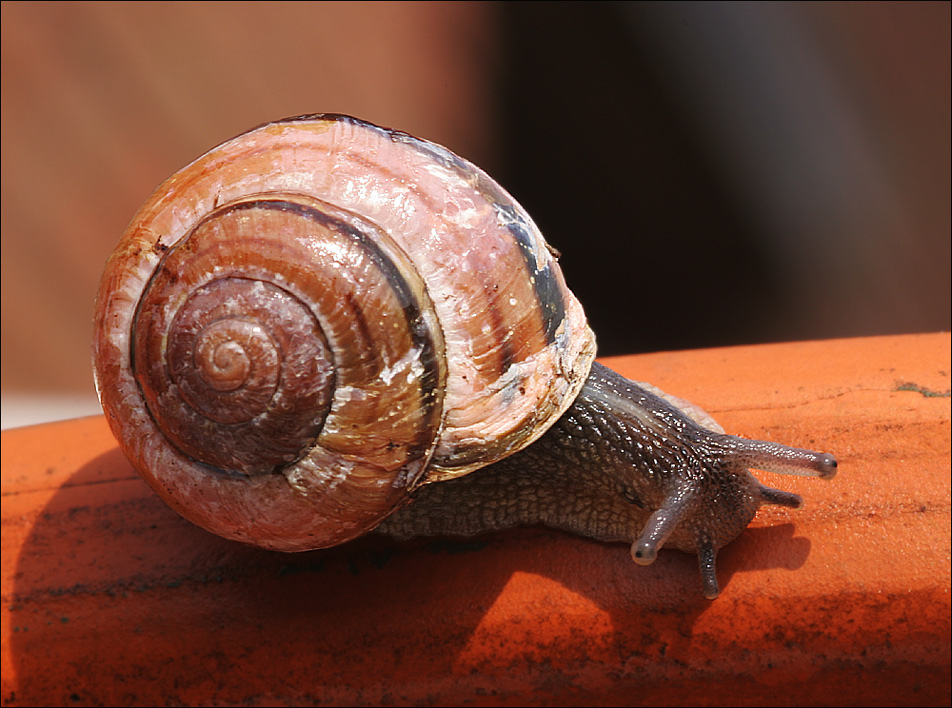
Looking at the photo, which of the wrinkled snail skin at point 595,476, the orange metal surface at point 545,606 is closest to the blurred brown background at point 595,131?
the orange metal surface at point 545,606

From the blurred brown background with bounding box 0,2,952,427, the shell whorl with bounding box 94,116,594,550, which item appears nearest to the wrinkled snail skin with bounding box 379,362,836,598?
the shell whorl with bounding box 94,116,594,550

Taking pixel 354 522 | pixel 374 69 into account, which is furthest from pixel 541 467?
pixel 374 69

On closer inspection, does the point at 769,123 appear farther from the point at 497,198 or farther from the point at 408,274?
the point at 408,274

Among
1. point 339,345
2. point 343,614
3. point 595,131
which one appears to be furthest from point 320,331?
point 595,131

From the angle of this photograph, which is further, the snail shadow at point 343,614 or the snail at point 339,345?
the snail shadow at point 343,614

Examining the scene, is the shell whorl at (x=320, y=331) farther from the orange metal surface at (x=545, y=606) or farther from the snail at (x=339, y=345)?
the orange metal surface at (x=545, y=606)

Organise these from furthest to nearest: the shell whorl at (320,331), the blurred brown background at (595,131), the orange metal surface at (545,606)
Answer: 1. the blurred brown background at (595,131)
2. the orange metal surface at (545,606)
3. the shell whorl at (320,331)

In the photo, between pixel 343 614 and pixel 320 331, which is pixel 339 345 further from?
pixel 343 614

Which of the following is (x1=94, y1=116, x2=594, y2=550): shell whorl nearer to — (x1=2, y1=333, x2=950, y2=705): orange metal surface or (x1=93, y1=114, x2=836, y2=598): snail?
(x1=93, y1=114, x2=836, y2=598): snail
